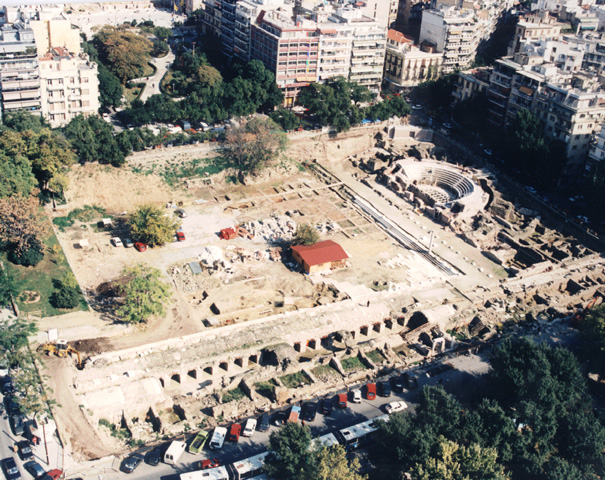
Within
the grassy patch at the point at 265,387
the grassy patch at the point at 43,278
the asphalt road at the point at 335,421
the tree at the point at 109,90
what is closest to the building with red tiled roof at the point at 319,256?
the grassy patch at the point at 265,387

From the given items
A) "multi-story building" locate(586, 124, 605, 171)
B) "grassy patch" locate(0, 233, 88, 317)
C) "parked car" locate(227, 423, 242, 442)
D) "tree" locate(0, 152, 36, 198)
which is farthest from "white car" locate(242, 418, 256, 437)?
"multi-story building" locate(586, 124, 605, 171)

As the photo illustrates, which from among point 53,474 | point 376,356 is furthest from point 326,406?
point 53,474

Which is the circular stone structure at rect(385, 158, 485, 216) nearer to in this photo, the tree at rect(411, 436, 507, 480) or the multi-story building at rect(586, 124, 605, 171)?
the multi-story building at rect(586, 124, 605, 171)

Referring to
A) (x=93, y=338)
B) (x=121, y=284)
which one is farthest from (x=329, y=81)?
(x=93, y=338)

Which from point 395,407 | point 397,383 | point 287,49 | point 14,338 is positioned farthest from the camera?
point 287,49

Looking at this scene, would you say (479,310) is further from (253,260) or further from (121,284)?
(121,284)

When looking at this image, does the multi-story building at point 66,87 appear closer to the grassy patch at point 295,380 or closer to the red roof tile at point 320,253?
the red roof tile at point 320,253

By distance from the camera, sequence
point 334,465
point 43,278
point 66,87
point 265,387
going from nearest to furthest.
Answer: point 334,465 < point 265,387 < point 43,278 < point 66,87

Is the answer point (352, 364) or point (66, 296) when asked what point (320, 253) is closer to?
point (352, 364)
